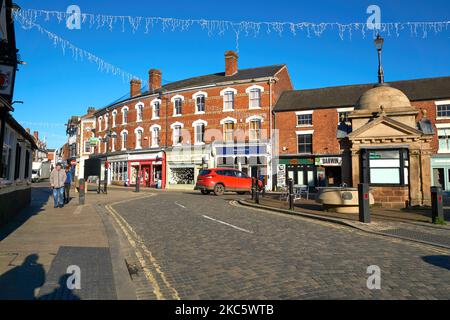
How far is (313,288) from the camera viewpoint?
4211 mm

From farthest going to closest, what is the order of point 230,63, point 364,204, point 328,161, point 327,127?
point 230,63
point 327,127
point 328,161
point 364,204

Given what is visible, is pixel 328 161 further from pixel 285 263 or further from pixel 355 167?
pixel 285 263

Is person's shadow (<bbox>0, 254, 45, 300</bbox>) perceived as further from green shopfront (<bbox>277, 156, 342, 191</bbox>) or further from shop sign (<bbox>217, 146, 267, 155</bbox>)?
shop sign (<bbox>217, 146, 267, 155</bbox>)

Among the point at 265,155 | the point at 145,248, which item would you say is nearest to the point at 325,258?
the point at 145,248

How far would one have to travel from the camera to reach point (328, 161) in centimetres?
2936

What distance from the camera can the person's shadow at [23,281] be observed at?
3.87 meters

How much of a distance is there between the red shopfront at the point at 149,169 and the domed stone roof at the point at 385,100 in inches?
967

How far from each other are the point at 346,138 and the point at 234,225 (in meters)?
7.66

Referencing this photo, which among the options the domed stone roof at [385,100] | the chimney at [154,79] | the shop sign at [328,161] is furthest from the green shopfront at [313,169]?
the chimney at [154,79]

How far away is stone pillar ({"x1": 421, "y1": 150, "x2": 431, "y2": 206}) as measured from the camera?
42.3ft

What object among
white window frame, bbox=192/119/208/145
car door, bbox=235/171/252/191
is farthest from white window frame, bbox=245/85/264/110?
car door, bbox=235/171/252/191

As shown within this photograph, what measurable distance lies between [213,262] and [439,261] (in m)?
3.90

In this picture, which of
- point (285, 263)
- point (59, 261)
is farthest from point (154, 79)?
point (285, 263)

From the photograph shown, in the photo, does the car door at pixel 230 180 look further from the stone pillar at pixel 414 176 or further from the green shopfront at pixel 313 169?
the stone pillar at pixel 414 176
